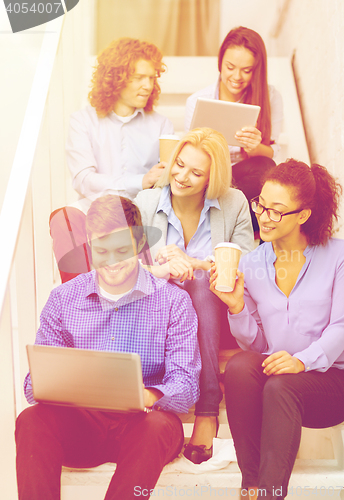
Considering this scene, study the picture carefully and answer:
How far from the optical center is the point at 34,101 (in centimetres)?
116

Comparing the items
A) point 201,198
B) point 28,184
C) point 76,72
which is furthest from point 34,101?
point 76,72

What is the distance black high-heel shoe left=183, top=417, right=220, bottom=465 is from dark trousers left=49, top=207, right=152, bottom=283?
426mm

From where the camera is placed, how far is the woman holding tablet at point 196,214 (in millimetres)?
1117

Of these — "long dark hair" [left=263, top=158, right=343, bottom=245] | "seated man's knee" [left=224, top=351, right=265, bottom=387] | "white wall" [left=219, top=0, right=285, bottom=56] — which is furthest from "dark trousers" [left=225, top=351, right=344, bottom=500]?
"white wall" [left=219, top=0, right=285, bottom=56]

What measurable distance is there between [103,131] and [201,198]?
0.43 meters

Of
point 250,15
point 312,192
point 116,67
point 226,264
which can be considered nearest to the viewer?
point 226,264

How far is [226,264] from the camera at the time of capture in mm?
966

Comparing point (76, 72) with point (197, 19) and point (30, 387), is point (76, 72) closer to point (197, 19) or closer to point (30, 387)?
point (197, 19)

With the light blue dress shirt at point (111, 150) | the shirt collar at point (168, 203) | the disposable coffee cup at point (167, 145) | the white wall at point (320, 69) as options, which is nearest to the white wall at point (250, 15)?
the white wall at point (320, 69)

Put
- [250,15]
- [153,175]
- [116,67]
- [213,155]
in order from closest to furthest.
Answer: [213,155] < [153,175] < [116,67] < [250,15]

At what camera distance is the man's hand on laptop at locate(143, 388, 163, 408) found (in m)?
0.93

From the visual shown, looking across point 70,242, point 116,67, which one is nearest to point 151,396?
point 70,242

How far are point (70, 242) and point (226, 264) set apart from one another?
18.0 inches

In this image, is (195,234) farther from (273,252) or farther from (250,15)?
(250,15)
